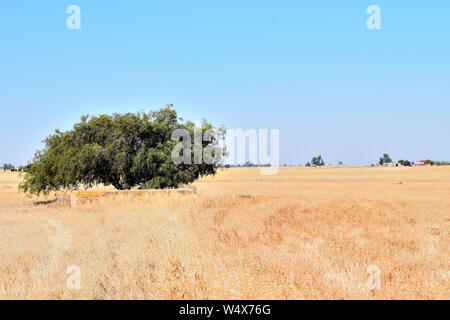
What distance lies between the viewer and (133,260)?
26.8 feet

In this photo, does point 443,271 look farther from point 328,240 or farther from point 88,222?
point 88,222

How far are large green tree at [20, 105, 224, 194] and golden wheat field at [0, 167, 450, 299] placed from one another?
7194mm

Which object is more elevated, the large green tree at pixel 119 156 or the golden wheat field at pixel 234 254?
the large green tree at pixel 119 156

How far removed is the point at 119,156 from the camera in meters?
24.9

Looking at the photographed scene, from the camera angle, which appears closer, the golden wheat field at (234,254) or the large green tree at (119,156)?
the golden wheat field at (234,254)

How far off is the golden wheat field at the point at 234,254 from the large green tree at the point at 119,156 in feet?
23.6

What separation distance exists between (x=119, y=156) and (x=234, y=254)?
1718 centimetres

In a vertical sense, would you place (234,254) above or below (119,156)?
below

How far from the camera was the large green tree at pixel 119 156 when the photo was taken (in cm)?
2503

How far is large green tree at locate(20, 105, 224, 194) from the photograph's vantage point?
25031mm
